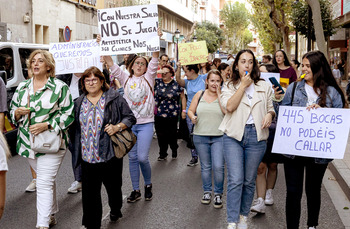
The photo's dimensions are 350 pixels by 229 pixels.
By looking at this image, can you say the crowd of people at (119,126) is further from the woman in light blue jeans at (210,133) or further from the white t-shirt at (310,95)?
the woman in light blue jeans at (210,133)

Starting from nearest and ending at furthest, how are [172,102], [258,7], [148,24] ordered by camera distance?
1. [148,24]
2. [172,102]
3. [258,7]

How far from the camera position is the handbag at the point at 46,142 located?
4840mm

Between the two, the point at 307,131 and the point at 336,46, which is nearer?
the point at 307,131

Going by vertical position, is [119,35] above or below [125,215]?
above

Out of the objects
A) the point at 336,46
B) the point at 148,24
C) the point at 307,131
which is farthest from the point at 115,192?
the point at 336,46

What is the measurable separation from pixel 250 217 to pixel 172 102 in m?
3.26

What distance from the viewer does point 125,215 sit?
18.5 ft

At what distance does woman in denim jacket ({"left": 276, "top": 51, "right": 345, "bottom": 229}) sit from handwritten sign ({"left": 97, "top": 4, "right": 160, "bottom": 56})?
8.34ft

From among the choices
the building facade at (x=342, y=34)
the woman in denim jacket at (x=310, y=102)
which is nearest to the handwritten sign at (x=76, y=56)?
the woman in denim jacket at (x=310, y=102)

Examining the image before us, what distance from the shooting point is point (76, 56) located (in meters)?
7.05

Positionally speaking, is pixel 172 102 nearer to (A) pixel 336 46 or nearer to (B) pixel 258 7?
(B) pixel 258 7

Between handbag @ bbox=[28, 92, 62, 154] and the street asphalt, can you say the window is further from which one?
handbag @ bbox=[28, 92, 62, 154]

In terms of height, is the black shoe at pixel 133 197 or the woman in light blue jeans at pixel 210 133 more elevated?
the woman in light blue jeans at pixel 210 133

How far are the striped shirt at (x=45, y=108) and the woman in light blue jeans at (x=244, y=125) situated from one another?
1610 mm
